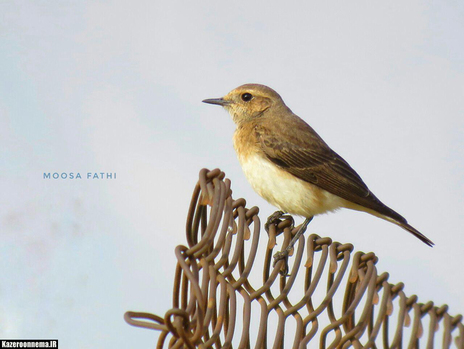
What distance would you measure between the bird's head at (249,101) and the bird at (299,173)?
0.49 m

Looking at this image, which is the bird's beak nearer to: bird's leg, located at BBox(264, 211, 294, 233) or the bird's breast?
the bird's breast

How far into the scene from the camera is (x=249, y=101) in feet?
32.6

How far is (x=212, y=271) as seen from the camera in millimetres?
3326

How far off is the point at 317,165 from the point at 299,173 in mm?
376

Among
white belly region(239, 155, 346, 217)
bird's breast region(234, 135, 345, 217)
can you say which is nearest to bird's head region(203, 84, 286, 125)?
bird's breast region(234, 135, 345, 217)

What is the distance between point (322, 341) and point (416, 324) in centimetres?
66

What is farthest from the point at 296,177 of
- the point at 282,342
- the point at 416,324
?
the point at 282,342

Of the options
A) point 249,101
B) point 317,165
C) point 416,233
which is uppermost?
point 249,101

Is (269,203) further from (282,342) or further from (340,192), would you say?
(282,342)

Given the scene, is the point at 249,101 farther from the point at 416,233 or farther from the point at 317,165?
the point at 416,233

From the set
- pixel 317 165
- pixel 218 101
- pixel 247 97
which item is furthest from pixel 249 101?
pixel 317 165

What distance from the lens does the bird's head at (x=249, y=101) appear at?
9.77 m

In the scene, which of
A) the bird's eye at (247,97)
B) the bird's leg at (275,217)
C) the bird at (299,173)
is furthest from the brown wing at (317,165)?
the bird's eye at (247,97)

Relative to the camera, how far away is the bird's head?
385 inches
